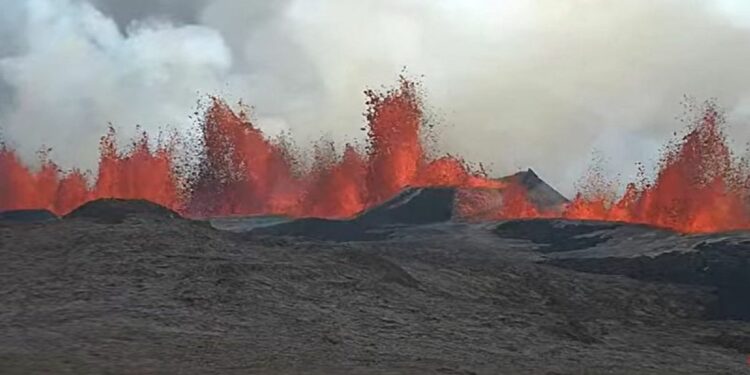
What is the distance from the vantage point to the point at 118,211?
65.3m

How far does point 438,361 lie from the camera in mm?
34031

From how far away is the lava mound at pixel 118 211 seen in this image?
63031 millimetres

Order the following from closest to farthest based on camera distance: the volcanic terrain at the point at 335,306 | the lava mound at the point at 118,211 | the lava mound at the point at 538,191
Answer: the volcanic terrain at the point at 335,306 → the lava mound at the point at 118,211 → the lava mound at the point at 538,191

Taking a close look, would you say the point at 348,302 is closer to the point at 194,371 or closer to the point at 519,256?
the point at 194,371

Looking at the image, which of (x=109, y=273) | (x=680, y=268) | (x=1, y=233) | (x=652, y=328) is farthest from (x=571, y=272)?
(x=1, y=233)

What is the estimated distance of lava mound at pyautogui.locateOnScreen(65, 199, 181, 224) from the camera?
6303 centimetres

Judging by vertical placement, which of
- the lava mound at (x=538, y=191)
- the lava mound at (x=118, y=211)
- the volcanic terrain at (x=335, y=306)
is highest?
the lava mound at (x=538, y=191)

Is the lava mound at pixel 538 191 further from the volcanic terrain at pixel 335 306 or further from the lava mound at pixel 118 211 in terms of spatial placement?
the lava mound at pixel 118 211

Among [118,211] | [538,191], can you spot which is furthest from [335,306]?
[538,191]

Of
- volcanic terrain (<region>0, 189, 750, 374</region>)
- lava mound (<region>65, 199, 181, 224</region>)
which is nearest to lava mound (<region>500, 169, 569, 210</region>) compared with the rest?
volcanic terrain (<region>0, 189, 750, 374</region>)

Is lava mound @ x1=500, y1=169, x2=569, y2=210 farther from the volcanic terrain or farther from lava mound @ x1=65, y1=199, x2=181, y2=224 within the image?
lava mound @ x1=65, y1=199, x2=181, y2=224

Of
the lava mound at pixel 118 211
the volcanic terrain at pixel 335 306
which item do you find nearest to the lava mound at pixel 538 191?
the volcanic terrain at pixel 335 306

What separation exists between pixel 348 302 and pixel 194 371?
58.3 ft

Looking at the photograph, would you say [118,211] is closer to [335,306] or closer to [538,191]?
[335,306]
